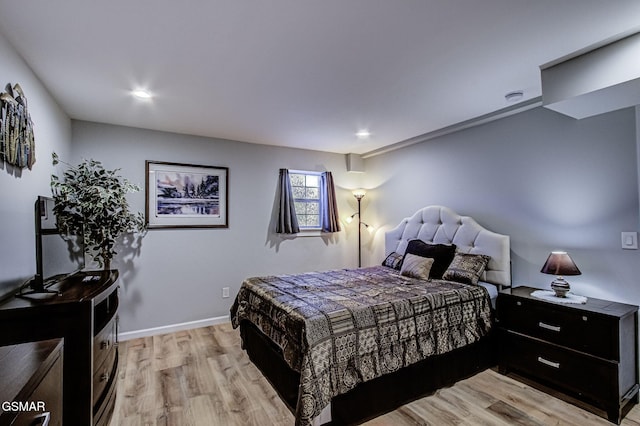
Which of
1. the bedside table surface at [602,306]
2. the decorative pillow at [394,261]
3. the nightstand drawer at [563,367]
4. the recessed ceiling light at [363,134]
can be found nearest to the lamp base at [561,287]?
the bedside table surface at [602,306]

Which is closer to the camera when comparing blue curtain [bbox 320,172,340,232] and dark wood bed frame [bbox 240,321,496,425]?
dark wood bed frame [bbox 240,321,496,425]

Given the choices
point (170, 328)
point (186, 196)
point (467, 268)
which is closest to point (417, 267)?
point (467, 268)

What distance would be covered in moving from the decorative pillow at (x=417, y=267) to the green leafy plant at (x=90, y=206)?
2.99 meters

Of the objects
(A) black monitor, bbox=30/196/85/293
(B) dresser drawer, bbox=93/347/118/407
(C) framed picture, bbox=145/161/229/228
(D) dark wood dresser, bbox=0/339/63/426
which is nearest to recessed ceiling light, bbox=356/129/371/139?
(C) framed picture, bbox=145/161/229/228

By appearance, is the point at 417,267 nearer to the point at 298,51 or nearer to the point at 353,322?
the point at 353,322

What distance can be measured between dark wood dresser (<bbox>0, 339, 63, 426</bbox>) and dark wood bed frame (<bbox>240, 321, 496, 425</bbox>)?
53.2 inches

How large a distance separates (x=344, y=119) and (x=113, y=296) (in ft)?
9.09

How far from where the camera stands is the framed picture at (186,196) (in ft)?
12.3

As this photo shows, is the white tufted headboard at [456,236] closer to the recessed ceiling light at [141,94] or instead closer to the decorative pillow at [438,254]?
the decorative pillow at [438,254]

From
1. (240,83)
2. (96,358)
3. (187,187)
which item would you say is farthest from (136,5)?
(187,187)

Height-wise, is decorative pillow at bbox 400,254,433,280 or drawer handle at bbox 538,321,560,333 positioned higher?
decorative pillow at bbox 400,254,433,280

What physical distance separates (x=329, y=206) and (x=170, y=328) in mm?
2729

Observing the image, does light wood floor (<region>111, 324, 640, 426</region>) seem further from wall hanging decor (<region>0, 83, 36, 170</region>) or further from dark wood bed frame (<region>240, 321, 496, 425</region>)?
wall hanging decor (<region>0, 83, 36, 170</region>)

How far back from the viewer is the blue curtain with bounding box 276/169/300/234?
448cm
